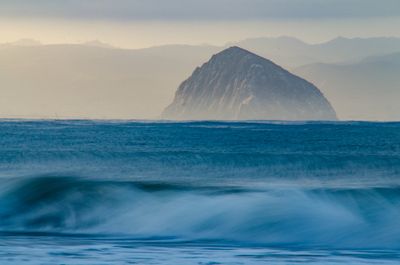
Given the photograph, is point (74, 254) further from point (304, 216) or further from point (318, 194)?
point (318, 194)

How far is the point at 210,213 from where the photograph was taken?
27906 mm

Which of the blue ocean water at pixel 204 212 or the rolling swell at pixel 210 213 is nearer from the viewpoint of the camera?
the blue ocean water at pixel 204 212

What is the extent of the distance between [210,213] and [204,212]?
14.4 inches

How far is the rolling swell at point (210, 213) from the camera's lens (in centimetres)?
2545

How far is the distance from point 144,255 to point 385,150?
39423mm

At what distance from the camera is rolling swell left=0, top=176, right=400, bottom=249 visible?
1002 inches

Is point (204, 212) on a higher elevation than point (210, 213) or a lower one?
higher

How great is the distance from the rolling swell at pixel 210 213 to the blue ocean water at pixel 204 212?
0.04 meters

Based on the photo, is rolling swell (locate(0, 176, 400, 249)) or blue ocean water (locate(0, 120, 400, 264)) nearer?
blue ocean water (locate(0, 120, 400, 264))

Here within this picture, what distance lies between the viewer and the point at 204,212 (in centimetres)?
2822

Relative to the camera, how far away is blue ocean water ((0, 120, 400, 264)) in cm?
2139

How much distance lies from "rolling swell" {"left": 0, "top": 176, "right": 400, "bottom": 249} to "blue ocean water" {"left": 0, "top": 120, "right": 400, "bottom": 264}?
0.04 meters

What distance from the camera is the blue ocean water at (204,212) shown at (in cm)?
2139

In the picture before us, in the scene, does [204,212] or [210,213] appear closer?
[210,213]
